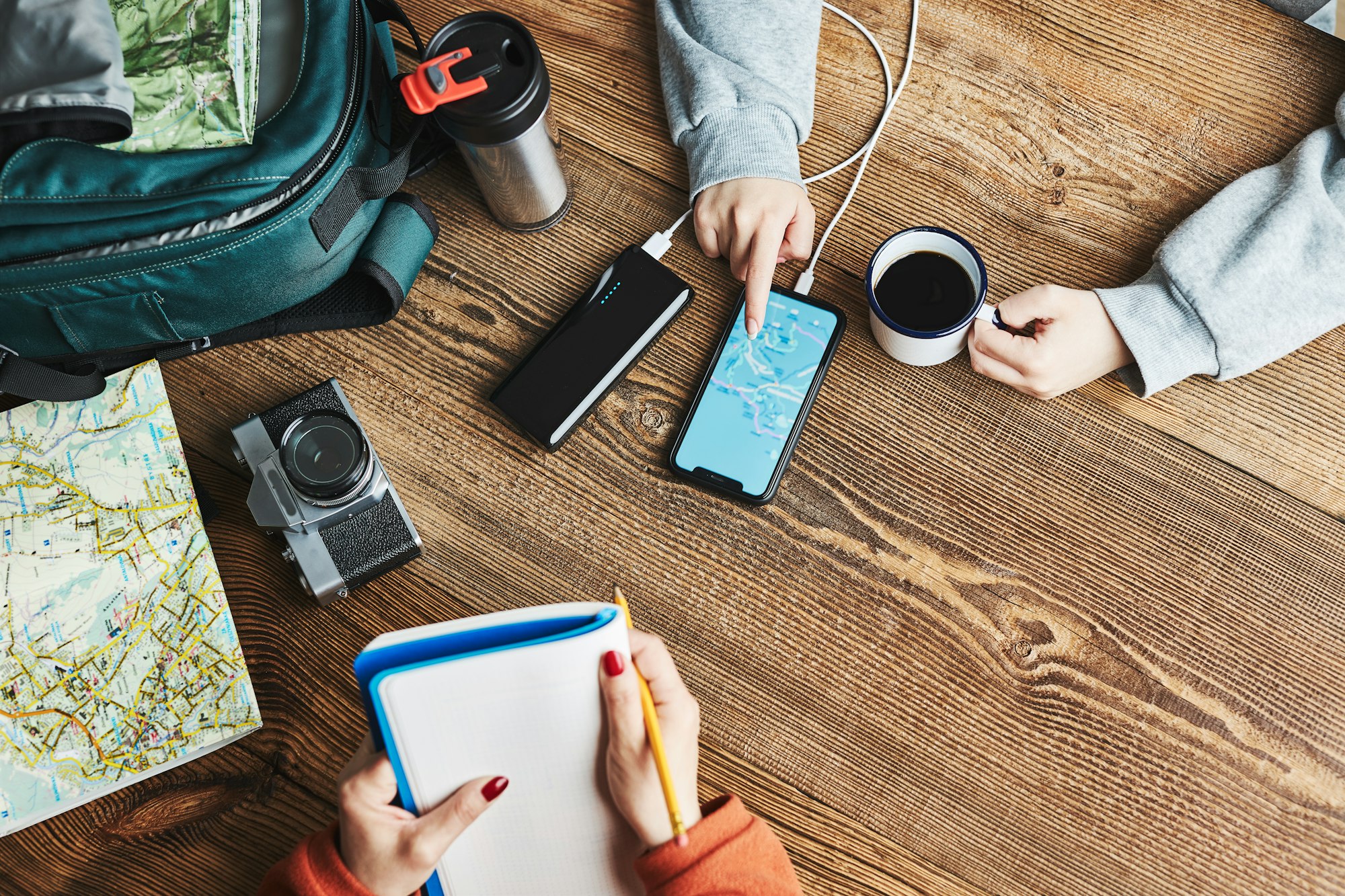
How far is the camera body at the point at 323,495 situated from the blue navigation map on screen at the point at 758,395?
29 cm

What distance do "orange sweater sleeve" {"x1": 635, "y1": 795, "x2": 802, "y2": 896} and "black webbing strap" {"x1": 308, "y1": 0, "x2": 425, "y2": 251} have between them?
0.62 m

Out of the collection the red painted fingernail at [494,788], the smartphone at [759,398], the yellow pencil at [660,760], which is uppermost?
the smartphone at [759,398]

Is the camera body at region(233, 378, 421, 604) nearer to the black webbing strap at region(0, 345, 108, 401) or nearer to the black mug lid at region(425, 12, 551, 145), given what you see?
the black webbing strap at region(0, 345, 108, 401)

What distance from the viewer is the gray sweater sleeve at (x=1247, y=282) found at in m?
0.74

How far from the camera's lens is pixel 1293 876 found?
0.71 meters

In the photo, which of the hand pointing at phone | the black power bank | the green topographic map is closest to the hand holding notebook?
the black power bank

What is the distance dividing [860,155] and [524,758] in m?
0.68

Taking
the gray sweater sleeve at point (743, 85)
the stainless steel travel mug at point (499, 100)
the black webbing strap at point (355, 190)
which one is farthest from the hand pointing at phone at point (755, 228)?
the black webbing strap at point (355, 190)

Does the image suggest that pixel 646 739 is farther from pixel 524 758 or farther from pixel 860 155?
pixel 860 155

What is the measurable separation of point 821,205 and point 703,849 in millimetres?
634

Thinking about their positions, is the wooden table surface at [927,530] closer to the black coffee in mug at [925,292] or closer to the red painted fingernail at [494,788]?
the black coffee in mug at [925,292]

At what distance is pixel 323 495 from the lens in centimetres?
74

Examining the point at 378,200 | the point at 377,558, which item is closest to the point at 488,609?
the point at 377,558

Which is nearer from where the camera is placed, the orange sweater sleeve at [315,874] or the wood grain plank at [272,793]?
the orange sweater sleeve at [315,874]
